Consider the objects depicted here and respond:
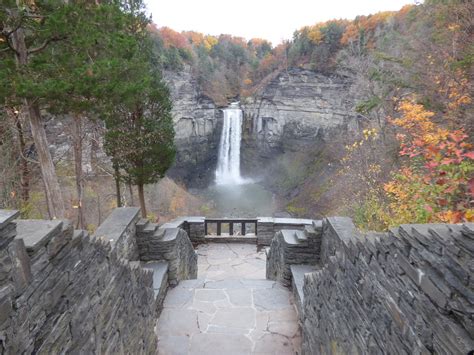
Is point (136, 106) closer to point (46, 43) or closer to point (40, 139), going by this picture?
point (40, 139)

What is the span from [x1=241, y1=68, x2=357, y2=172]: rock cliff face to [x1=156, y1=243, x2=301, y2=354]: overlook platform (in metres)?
24.3

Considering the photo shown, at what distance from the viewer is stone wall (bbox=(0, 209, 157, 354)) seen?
5.07 ft

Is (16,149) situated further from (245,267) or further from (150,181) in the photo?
(245,267)

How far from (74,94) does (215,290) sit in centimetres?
476

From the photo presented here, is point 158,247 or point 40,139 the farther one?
point 40,139

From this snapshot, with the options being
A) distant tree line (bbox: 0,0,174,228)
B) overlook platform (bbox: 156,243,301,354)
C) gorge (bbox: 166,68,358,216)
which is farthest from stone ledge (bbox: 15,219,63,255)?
gorge (bbox: 166,68,358,216)

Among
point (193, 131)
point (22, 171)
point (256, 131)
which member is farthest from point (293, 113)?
point (22, 171)

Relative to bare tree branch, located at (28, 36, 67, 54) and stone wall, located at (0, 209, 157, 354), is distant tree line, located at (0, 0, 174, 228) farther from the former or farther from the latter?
stone wall, located at (0, 209, 157, 354)

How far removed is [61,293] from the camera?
6.75 ft

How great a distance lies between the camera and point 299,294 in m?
4.98

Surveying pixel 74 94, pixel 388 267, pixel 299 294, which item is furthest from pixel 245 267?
pixel 388 267

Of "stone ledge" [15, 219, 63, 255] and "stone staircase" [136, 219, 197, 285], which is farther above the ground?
"stone ledge" [15, 219, 63, 255]

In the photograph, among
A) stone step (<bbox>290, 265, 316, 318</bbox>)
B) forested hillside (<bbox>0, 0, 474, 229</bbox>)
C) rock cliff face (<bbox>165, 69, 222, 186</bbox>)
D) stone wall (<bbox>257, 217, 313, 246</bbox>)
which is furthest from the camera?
rock cliff face (<bbox>165, 69, 222, 186</bbox>)

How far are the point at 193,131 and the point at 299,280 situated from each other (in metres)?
29.6
